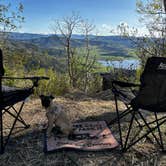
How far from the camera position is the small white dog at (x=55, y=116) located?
2.65 m

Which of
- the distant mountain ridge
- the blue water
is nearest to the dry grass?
the blue water

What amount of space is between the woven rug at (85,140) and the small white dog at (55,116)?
0.21 ft

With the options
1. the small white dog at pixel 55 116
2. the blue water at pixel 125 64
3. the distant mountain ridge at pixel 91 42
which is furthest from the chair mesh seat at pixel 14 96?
the blue water at pixel 125 64

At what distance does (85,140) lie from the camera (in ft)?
8.82

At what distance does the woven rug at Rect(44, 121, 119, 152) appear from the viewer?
99.4 inches

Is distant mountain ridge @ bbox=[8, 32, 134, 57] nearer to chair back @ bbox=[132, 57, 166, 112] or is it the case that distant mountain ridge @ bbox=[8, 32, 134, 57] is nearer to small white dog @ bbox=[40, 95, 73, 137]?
small white dog @ bbox=[40, 95, 73, 137]

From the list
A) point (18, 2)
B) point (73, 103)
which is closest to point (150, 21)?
point (18, 2)

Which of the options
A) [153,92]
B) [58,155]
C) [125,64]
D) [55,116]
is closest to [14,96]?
[55,116]

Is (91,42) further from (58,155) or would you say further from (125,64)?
(58,155)

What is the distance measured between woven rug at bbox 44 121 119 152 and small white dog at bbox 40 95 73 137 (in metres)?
0.06

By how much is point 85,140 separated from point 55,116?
35 centimetres

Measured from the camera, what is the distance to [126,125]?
3156 millimetres

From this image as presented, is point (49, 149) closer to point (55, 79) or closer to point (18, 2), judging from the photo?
point (55, 79)

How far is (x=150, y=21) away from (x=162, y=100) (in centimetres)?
548
